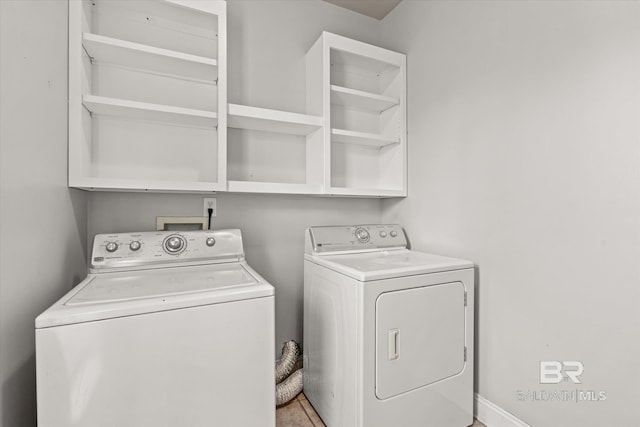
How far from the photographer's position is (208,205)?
6.00 feet

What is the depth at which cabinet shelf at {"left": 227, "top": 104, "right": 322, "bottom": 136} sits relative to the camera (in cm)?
169

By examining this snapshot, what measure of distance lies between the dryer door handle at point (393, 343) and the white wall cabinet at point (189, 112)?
0.91 meters

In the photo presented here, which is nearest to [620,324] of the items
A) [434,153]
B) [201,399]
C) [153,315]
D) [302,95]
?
[434,153]

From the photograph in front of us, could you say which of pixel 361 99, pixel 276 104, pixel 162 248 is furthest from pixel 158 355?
pixel 361 99

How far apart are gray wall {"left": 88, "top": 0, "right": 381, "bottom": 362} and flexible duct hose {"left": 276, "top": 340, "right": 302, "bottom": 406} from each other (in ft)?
0.36

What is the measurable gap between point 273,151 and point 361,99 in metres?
0.73

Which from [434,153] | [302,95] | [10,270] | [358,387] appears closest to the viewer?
[10,270]

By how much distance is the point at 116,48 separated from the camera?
144 centimetres

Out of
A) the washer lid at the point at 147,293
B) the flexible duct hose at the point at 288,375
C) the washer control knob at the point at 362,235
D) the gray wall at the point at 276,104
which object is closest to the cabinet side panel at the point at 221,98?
the gray wall at the point at 276,104

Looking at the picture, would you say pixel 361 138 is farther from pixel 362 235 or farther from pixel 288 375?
pixel 288 375

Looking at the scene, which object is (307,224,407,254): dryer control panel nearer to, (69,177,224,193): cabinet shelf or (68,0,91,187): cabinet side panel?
(69,177,224,193): cabinet shelf

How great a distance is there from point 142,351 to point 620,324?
1745 mm

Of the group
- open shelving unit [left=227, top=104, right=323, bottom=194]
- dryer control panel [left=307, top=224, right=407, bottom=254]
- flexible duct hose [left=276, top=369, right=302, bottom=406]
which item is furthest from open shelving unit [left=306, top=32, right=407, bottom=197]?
flexible duct hose [left=276, top=369, right=302, bottom=406]

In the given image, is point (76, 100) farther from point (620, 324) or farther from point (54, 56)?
point (620, 324)
